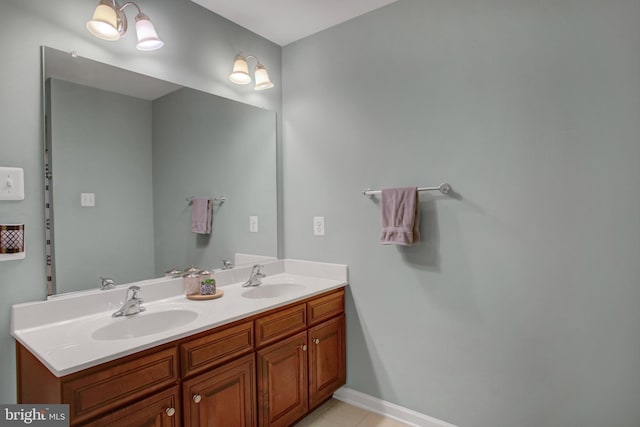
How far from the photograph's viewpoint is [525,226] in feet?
5.45

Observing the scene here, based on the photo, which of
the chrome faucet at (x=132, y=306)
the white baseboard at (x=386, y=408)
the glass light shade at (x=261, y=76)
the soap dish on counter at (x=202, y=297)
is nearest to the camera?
the chrome faucet at (x=132, y=306)

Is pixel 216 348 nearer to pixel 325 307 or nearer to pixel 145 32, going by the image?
pixel 325 307

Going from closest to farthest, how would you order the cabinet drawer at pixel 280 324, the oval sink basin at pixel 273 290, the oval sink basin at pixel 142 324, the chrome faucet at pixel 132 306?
the oval sink basin at pixel 142 324
the chrome faucet at pixel 132 306
the cabinet drawer at pixel 280 324
the oval sink basin at pixel 273 290

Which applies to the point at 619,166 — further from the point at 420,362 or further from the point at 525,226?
the point at 420,362

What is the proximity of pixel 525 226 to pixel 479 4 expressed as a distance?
→ 1112 mm

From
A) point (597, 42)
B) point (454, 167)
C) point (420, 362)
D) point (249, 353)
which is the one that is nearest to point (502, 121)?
point (454, 167)

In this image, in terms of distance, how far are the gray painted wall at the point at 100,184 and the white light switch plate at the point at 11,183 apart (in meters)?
0.12

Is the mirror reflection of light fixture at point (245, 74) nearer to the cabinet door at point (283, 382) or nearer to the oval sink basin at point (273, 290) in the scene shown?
the oval sink basin at point (273, 290)

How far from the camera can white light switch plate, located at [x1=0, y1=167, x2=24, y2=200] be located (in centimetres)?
135

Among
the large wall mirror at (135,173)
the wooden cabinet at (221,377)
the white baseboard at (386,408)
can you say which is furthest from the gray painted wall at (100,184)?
the white baseboard at (386,408)

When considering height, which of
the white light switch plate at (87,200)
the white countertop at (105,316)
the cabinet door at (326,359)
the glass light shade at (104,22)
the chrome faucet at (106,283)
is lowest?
the cabinet door at (326,359)

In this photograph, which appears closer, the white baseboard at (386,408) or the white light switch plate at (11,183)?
the white light switch plate at (11,183)

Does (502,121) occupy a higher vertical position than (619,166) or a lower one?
higher

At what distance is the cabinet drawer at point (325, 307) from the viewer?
78.8 inches
